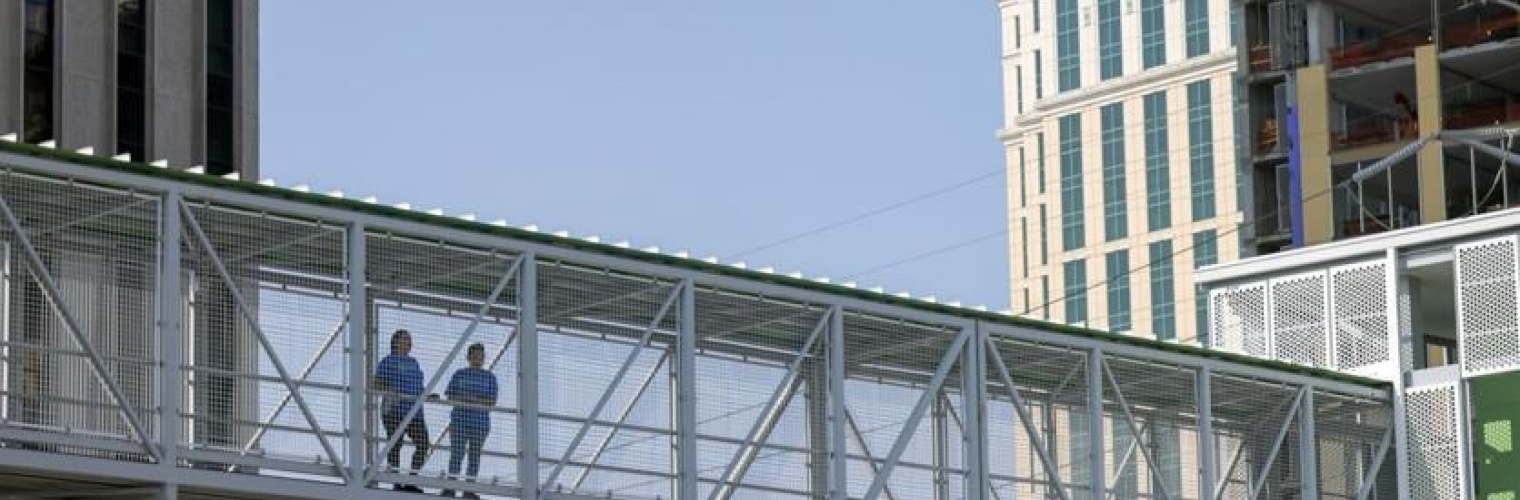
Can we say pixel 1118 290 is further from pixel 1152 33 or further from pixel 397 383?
pixel 397 383

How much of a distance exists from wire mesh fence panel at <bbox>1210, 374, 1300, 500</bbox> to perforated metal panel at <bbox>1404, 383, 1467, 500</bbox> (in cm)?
290

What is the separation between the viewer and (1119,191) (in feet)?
645

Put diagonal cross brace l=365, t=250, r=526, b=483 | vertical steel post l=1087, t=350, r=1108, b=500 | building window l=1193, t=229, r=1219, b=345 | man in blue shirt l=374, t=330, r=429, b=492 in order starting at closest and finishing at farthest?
1. diagonal cross brace l=365, t=250, r=526, b=483
2. man in blue shirt l=374, t=330, r=429, b=492
3. vertical steel post l=1087, t=350, r=1108, b=500
4. building window l=1193, t=229, r=1219, b=345

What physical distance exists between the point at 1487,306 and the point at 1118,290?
13798 cm

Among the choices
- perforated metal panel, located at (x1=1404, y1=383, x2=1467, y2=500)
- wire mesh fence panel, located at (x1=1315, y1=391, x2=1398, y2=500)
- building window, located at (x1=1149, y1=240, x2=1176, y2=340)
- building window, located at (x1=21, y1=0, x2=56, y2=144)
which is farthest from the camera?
building window, located at (x1=1149, y1=240, x2=1176, y2=340)

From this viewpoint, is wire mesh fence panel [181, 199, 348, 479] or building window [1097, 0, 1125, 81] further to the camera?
building window [1097, 0, 1125, 81]

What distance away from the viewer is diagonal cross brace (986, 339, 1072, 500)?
50.5 metres

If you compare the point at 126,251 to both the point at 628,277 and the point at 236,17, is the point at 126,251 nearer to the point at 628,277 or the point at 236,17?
the point at 628,277

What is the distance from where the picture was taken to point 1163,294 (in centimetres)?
19362

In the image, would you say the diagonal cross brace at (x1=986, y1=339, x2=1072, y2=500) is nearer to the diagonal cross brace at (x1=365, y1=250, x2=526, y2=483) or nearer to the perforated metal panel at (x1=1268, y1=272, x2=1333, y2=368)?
the diagonal cross brace at (x1=365, y1=250, x2=526, y2=483)

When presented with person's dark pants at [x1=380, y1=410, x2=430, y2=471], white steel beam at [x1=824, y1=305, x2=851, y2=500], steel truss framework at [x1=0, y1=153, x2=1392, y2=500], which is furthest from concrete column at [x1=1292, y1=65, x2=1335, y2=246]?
person's dark pants at [x1=380, y1=410, x2=430, y2=471]

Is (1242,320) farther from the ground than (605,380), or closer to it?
farther from the ground

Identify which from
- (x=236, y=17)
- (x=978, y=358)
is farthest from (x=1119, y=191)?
(x=978, y=358)

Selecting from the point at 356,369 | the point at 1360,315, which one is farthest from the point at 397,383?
the point at 1360,315
